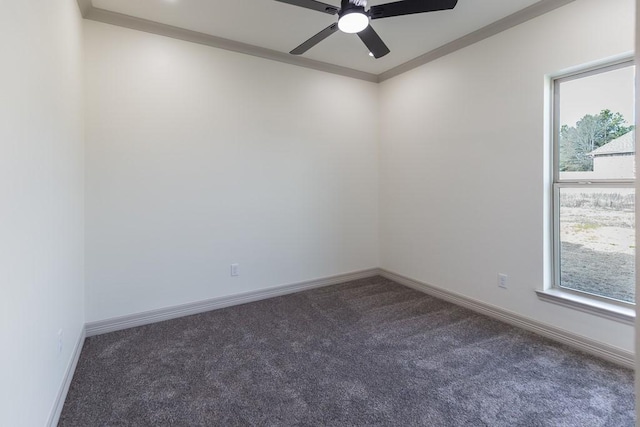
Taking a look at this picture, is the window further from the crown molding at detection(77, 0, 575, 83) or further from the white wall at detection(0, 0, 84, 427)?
the white wall at detection(0, 0, 84, 427)

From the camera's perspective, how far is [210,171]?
3234mm

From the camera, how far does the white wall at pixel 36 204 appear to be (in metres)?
1.17

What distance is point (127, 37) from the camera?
2812mm

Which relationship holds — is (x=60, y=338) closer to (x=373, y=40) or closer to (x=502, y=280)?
(x=373, y=40)

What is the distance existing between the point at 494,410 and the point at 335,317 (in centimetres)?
156

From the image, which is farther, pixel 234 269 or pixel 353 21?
A: pixel 234 269

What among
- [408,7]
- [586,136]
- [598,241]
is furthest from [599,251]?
[408,7]

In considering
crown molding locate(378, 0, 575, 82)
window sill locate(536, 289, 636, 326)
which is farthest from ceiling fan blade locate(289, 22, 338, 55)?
window sill locate(536, 289, 636, 326)

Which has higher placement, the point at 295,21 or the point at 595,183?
the point at 295,21

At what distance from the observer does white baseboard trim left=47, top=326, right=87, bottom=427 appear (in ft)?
5.51

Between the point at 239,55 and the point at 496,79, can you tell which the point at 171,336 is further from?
the point at 496,79

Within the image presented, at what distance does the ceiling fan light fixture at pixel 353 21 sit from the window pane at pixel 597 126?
1816 millimetres

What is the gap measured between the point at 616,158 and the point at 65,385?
13.5ft

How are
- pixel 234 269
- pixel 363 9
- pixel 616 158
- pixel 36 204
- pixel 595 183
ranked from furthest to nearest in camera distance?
pixel 234 269
pixel 595 183
pixel 616 158
pixel 363 9
pixel 36 204
